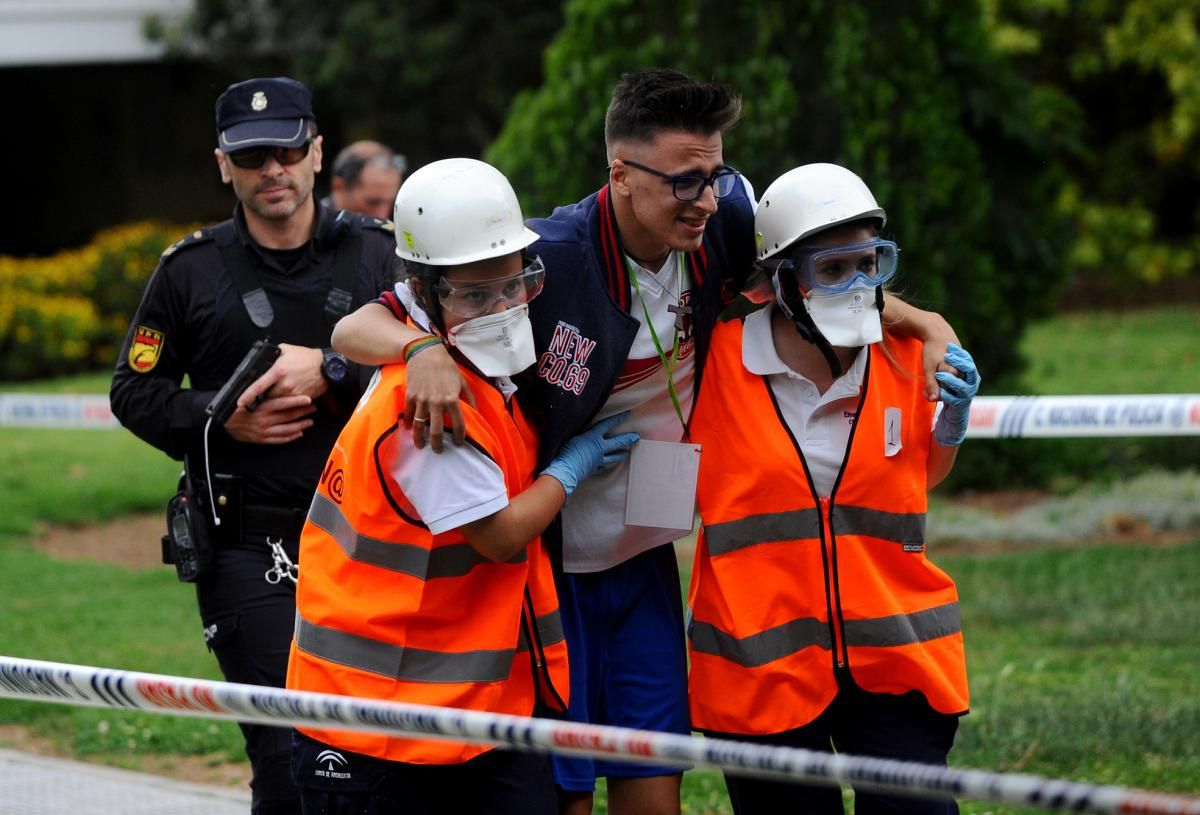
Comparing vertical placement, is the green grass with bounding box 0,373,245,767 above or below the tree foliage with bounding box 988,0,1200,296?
below

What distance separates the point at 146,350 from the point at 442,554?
1.85 m

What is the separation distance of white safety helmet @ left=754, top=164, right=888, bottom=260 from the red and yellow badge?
1.97 m

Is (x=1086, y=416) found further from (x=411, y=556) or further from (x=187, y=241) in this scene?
(x=411, y=556)

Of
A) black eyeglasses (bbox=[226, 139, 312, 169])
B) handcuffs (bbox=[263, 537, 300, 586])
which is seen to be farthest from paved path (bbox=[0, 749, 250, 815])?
black eyeglasses (bbox=[226, 139, 312, 169])

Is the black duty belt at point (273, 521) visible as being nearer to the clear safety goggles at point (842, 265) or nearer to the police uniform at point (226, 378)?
the police uniform at point (226, 378)

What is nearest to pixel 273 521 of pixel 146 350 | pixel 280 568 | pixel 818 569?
pixel 280 568

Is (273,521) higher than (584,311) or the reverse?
the reverse

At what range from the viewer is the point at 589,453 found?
3.61 m

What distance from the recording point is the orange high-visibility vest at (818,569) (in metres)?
3.63

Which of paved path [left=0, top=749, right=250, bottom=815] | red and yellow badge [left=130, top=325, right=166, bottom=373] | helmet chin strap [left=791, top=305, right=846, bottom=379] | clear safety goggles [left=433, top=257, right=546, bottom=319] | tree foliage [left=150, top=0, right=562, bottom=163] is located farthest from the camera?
tree foliage [left=150, top=0, right=562, bottom=163]

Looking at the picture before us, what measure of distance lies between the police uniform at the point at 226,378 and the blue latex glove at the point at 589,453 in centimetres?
109

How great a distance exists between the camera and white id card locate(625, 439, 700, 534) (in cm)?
376

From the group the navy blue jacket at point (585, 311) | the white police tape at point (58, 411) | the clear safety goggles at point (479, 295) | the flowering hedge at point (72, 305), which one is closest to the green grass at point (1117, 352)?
the white police tape at point (58, 411)

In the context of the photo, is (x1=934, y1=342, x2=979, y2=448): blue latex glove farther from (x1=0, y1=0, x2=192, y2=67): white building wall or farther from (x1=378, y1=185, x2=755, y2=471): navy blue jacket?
(x1=0, y1=0, x2=192, y2=67): white building wall
